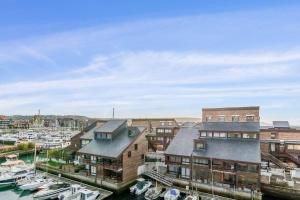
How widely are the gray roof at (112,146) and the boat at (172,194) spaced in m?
10.9

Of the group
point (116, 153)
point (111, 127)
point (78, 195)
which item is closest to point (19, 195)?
point (78, 195)

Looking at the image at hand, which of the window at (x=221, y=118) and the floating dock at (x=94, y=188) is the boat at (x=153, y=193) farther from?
the window at (x=221, y=118)

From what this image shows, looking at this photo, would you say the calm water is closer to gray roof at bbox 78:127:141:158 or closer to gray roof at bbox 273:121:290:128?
gray roof at bbox 78:127:141:158

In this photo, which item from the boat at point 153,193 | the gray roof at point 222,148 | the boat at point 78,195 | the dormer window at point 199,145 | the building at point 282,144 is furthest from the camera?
the building at point 282,144

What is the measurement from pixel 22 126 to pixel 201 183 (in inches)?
5749

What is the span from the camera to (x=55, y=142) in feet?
269

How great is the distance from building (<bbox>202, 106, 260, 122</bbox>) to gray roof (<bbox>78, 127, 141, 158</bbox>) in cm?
2666

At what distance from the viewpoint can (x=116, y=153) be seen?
39.2 metres

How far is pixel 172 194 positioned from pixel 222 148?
39.1 ft

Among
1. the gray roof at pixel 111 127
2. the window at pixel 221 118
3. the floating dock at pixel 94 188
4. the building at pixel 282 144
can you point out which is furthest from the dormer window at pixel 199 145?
the window at pixel 221 118

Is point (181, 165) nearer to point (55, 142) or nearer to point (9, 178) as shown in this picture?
point (9, 178)

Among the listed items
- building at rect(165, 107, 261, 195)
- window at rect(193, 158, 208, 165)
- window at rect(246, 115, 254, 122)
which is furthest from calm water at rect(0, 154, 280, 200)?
window at rect(246, 115, 254, 122)

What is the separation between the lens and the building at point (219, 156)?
3409 cm

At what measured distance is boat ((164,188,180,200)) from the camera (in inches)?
1310
